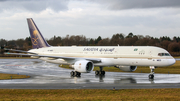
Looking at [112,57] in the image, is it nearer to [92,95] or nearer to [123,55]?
[123,55]

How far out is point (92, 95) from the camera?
17.3 m

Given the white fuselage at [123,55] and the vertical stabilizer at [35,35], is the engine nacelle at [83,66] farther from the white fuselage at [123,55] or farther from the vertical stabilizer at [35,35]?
the vertical stabilizer at [35,35]

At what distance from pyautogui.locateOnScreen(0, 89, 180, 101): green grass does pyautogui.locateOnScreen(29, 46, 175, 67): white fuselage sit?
381 inches

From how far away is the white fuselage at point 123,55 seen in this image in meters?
28.2

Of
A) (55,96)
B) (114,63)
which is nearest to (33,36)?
(114,63)

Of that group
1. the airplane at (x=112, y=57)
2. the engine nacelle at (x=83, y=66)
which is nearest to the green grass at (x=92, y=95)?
the airplane at (x=112, y=57)

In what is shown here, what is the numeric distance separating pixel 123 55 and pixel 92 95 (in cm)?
1419

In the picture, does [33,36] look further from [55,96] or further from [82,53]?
[55,96]

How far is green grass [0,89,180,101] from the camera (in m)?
16.0

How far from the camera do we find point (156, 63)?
28109mm

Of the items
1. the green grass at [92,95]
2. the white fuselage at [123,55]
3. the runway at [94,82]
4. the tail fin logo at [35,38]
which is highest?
the tail fin logo at [35,38]

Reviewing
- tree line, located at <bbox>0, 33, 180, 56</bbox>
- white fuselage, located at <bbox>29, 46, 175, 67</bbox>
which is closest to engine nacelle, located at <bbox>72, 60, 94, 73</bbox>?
white fuselage, located at <bbox>29, 46, 175, 67</bbox>

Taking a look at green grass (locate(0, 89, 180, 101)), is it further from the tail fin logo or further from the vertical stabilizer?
the tail fin logo

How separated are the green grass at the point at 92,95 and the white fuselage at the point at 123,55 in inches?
381
